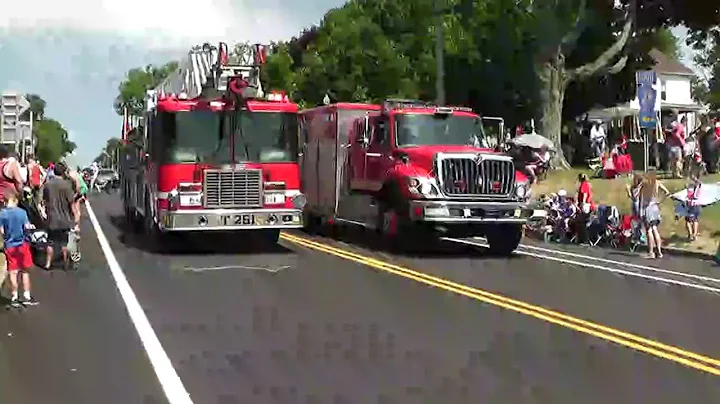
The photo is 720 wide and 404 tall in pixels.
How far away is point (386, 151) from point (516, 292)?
23.0 ft

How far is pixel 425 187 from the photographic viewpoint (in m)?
19.1

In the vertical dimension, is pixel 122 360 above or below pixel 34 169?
below

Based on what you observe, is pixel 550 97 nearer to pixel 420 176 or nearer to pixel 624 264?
pixel 420 176

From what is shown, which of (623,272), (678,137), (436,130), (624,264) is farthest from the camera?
(678,137)

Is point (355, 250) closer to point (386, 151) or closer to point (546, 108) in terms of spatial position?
point (386, 151)

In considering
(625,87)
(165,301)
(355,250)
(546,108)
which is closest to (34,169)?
(355,250)

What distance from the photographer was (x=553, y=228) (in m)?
25.2

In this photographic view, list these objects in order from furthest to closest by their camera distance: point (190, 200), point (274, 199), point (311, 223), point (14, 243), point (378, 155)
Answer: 1. point (311, 223)
2. point (378, 155)
3. point (274, 199)
4. point (190, 200)
5. point (14, 243)

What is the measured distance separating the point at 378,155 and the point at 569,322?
32.2 feet

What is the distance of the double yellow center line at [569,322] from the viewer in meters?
9.41

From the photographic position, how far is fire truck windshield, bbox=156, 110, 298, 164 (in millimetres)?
19547

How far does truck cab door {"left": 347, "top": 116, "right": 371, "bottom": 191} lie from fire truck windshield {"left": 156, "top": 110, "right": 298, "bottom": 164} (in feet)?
6.38

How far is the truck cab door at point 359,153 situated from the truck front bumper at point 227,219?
234 cm

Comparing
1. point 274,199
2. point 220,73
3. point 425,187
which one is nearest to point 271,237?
point 274,199
